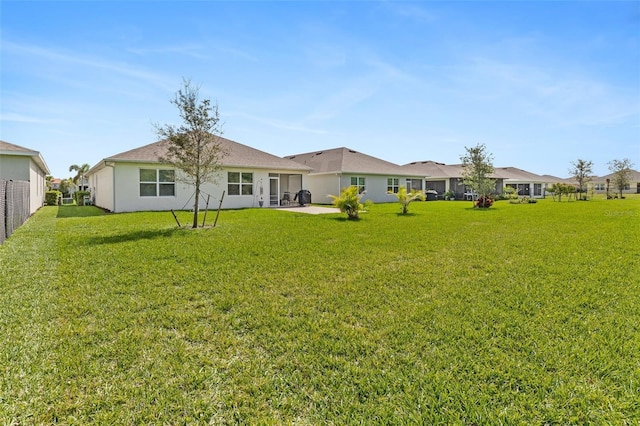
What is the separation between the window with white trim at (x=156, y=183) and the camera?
60.2ft

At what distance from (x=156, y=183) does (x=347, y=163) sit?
15.1 meters

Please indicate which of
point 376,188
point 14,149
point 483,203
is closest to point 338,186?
point 376,188

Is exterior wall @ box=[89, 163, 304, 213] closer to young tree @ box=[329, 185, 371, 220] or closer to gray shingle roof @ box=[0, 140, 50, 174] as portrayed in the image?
gray shingle roof @ box=[0, 140, 50, 174]

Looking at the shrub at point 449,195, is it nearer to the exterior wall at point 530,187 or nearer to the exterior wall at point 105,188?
the exterior wall at point 530,187

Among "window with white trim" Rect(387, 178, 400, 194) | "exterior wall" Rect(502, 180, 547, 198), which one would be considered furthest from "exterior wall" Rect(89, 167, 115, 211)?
"exterior wall" Rect(502, 180, 547, 198)

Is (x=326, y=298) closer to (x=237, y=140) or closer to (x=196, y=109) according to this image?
(x=196, y=109)

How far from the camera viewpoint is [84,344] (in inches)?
133

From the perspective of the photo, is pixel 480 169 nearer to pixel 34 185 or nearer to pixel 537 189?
pixel 34 185

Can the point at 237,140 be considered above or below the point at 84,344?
above

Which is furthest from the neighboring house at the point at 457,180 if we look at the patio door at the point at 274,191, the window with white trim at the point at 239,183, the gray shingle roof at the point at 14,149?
the gray shingle roof at the point at 14,149

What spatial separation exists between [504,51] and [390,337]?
1231 cm

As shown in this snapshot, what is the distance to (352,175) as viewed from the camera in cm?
2767

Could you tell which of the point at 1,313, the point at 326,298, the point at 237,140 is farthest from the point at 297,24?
the point at 237,140

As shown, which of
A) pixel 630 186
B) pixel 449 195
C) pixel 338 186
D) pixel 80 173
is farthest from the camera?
pixel 630 186
